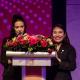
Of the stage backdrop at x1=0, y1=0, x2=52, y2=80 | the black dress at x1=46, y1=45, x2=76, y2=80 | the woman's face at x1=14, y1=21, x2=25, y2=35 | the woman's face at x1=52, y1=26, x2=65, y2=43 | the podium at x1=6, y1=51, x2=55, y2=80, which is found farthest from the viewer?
the stage backdrop at x1=0, y1=0, x2=52, y2=80

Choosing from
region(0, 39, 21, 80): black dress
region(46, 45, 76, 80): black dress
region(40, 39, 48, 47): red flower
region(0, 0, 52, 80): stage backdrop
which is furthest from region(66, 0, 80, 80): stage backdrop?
region(40, 39, 48, 47): red flower

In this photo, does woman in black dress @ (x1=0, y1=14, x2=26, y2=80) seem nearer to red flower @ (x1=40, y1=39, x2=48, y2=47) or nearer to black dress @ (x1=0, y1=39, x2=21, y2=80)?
black dress @ (x1=0, y1=39, x2=21, y2=80)

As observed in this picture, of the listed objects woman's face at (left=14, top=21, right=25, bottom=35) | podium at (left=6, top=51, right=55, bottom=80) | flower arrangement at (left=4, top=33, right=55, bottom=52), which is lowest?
podium at (left=6, top=51, right=55, bottom=80)

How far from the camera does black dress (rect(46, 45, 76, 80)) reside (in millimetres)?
3292

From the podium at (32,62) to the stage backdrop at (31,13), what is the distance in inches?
89.4

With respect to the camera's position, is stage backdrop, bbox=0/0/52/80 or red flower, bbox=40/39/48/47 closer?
red flower, bbox=40/39/48/47

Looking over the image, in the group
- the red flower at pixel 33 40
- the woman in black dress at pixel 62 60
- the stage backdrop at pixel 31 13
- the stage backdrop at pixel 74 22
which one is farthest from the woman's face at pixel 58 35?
the stage backdrop at pixel 74 22

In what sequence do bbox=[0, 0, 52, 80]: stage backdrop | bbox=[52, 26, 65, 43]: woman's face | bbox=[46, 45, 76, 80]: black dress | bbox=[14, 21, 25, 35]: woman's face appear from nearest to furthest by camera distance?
1. bbox=[46, 45, 76, 80]: black dress
2. bbox=[52, 26, 65, 43]: woman's face
3. bbox=[14, 21, 25, 35]: woman's face
4. bbox=[0, 0, 52, 80]: stage backdrop

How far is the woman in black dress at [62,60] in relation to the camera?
3295 millimetres

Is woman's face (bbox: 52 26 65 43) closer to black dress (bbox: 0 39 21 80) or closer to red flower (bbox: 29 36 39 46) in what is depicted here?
black dress (bbox: 0 39 21 80)

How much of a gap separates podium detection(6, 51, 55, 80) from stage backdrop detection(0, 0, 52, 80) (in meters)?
2.27

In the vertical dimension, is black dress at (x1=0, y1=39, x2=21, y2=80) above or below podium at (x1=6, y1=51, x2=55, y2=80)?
below

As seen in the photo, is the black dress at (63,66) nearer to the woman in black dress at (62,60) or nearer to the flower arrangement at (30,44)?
the woman in black dress at (62,60)

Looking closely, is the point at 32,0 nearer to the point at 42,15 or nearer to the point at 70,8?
the point at 42,15
